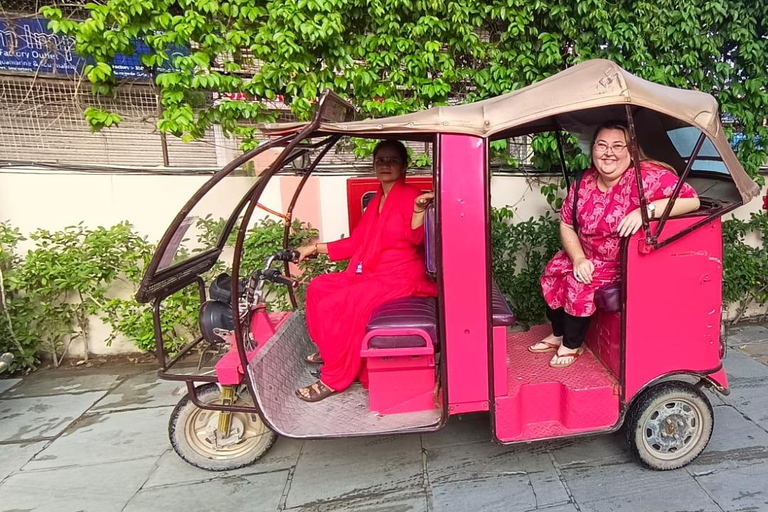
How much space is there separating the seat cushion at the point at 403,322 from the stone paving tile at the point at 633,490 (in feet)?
3.62

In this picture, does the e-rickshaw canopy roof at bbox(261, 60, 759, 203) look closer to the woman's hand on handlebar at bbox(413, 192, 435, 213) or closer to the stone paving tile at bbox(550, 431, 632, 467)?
the woman's hand on handlebar at bbox(413, 192, 435, 213)

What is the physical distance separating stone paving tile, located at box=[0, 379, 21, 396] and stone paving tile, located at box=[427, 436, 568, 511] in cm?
365

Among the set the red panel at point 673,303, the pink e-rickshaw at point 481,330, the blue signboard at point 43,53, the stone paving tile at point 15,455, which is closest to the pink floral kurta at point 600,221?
the pink e-rickshaw at point 481,330

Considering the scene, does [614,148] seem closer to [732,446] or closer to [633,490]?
[633,490]

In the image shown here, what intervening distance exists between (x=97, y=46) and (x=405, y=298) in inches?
136

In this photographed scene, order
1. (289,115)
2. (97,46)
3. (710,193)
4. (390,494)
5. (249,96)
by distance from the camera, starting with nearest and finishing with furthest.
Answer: (390,494) → (710,193) → (97,46) → (249,96) → (289,115)

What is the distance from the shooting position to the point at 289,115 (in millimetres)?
4453

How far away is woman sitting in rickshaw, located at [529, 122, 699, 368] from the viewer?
7.70ft

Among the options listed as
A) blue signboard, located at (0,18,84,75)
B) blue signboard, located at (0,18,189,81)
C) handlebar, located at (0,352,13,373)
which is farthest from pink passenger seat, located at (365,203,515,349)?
blue signboard, located at (0,18,84,75)

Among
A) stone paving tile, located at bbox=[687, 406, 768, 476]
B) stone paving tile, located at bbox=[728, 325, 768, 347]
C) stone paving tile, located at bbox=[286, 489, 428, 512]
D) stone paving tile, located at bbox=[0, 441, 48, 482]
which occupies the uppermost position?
stone paving tile, located at bbox=[728, 325, 768, 347]

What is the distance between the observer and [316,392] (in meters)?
2.66

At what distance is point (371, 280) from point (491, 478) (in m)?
1.32

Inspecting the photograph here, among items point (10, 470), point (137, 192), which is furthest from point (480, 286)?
point (137, 192)

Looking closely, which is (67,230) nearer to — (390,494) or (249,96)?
(249,96)
